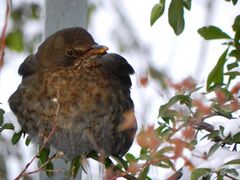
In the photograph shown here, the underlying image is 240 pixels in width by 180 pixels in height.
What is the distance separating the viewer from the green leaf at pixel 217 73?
3.38 metres

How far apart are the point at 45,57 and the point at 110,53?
44cm

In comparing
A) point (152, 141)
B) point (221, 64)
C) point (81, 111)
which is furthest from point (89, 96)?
point (152, 141)

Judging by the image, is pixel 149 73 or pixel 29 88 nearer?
pixel 149 73

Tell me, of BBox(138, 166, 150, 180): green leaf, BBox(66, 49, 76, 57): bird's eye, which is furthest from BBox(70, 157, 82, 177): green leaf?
BBox(66, 49, 76, 57): bird's eye

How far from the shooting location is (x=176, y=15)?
3.45 m

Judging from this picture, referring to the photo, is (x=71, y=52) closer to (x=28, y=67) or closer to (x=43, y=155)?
(x=28, y=67)

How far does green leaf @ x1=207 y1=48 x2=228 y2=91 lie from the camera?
3383mm

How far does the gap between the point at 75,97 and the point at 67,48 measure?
0.30 m

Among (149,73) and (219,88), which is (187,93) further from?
(149,73)

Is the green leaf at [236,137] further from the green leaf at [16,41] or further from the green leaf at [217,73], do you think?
the green leaf at [16,41]

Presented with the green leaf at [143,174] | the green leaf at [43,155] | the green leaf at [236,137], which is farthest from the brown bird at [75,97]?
the green leaf at [236,137]

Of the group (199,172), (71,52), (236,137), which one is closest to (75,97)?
(71,52)

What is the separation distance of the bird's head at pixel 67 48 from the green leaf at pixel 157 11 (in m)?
0.61

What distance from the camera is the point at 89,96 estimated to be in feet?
13.9
